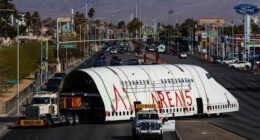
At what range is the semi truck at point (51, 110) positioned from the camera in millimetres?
53406

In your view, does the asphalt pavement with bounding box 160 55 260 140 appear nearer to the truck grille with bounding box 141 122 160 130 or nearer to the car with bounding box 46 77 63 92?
the truck grille with bounding box 141 122 160 130

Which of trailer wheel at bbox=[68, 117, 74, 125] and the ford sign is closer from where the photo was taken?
trailer wheel at bbox=[68, 117, 74, 125]

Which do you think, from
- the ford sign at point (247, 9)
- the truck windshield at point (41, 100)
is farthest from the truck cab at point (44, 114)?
the ford sign at point (247, 9)

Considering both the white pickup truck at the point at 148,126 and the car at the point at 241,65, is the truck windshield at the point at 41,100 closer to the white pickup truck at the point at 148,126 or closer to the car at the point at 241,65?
the white pickup truck at the point at 148,126

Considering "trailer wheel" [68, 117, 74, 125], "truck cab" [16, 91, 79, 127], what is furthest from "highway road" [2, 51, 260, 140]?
"trailer wheel" [68, 117, 74, 125]

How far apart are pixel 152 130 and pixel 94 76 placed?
18614 millimetres

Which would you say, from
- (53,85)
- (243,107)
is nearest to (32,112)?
(243,107)

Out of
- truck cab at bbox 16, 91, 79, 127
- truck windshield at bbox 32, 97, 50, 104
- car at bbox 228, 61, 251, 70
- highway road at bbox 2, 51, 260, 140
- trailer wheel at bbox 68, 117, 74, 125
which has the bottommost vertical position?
highway road at bbox 2, 51, 260, 140

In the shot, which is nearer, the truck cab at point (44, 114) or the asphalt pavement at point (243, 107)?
the asphalt pavement at point (243, 107)

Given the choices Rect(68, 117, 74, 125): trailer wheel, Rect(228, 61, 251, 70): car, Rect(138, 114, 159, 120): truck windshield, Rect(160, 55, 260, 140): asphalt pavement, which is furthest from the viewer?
Rect(228, 61, 251, 70): car

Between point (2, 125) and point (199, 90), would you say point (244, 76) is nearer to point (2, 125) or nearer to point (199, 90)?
point (199, 90)

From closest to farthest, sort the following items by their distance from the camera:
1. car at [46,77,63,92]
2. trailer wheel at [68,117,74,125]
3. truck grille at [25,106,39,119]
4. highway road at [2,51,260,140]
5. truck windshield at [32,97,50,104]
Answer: highway road at [2,51,260,140] < truck grille at [25,106,39,119] < truck windshield at [32,97,50,104] < trailer wheel at [68,117,74,125] < car at [46,77,63,92]

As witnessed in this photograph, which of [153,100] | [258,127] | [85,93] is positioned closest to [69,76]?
[85,93]

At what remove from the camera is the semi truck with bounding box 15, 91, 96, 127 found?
2103 inches
